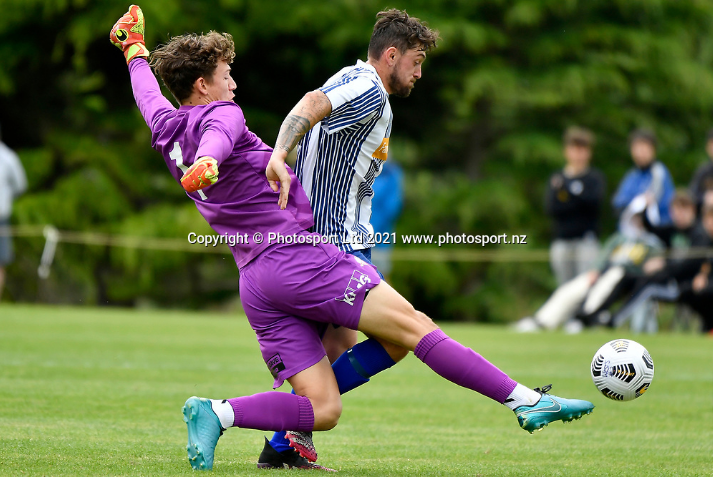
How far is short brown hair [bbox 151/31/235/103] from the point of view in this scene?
160 inches

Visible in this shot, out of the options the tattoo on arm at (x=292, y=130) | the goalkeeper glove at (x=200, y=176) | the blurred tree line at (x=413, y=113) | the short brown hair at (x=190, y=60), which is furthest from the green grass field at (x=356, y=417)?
the blurred tree line at (x=413, y=113)

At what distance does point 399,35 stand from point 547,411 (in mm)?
1734

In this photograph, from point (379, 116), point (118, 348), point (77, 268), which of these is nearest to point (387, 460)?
point (379, 116)

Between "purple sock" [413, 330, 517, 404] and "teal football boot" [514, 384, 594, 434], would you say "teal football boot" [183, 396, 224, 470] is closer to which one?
"purple sock" [413, 330, 517, 404]

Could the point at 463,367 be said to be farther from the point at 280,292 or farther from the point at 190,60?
the point at 190,60

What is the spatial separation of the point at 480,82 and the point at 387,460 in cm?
1596

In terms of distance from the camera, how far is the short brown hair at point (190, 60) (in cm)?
407

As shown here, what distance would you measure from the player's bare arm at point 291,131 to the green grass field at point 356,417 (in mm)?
1207

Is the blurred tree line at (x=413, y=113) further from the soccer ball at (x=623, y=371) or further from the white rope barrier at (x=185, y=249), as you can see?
the soccer ball at (x=623, y=371)

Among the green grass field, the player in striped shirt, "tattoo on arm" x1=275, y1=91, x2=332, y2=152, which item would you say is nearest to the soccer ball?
the green grass field

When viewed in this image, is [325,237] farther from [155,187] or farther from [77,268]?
[155,187]

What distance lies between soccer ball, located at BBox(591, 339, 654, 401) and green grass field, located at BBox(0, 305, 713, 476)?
1.07 feet

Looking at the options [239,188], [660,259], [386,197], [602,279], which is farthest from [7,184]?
[239,188]

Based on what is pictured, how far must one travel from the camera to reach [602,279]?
13148 millimetres
